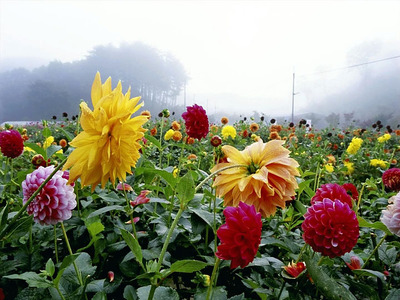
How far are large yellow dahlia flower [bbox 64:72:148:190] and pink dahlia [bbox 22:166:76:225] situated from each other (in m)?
0.16

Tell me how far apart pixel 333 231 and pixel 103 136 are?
394 mm

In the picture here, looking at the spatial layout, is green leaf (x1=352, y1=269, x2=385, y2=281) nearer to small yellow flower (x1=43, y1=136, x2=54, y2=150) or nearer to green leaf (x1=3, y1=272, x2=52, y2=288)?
green leaf (x1=3, y1=272, x2=52, y2=288)

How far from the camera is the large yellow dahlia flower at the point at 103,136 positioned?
390 millimetres

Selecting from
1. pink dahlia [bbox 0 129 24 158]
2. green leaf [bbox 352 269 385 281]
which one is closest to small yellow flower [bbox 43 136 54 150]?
pink dahlia [bbox 0 129 24 158]

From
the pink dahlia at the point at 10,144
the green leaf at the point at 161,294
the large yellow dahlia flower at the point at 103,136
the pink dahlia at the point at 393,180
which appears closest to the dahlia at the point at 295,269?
the green leaf at the point at 161,294

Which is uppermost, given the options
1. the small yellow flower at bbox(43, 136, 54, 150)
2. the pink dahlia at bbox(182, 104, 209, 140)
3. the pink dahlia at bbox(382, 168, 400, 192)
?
the pink dahlia at bbox(182, 104, 209, 140)

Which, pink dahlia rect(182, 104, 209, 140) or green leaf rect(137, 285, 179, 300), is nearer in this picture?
green leaf rect(137, 285, 179, 300)

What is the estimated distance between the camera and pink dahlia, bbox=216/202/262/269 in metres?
0.40

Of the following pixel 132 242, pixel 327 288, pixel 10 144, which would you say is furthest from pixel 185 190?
pixel 10 144

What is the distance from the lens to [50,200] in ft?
1.77

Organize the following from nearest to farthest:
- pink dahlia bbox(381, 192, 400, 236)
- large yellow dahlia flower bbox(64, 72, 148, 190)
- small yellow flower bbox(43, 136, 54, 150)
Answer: large yellow dahlia flower bbox(64, 72, 148, 190) → pink dahlia bbox(381, 192, 400, 236) → small yellow flower bbox(43, 136, 54, 150)

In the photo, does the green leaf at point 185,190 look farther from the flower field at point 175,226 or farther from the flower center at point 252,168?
the flower center at point 252,168

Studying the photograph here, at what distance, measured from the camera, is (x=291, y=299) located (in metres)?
0.54

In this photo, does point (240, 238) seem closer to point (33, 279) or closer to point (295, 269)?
point (295, 269)
